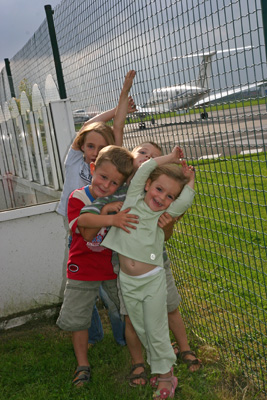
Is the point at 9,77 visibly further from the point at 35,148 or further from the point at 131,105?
the point at 131,105

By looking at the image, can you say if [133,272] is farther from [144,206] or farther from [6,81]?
[6,81]

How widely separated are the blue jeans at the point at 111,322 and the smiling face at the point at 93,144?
104 centimetres

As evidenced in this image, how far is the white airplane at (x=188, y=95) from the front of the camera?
2677 millimetres

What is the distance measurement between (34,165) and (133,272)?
270 cm

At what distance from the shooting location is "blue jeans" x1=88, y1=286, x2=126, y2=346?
11.6 ft

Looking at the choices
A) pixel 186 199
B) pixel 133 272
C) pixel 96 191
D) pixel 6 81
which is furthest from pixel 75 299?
pixel 6 81

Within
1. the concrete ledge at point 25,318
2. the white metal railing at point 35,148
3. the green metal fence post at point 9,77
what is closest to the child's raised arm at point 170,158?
the white metal railing at point 35,148

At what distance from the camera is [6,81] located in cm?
679

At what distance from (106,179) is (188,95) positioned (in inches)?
27.4

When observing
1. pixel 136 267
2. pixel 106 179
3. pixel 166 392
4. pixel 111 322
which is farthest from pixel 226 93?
pixel 111 322

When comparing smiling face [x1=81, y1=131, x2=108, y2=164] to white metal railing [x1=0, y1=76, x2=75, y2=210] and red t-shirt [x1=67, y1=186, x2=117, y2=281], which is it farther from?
white metal railing [x1=0, y1=76, x2=75, y2=210]

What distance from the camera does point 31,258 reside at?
4562mm

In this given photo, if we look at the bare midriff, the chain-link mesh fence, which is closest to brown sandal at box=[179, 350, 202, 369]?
the chain-link mesh fence

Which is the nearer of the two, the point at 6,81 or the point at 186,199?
the point at 186,199
